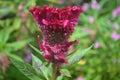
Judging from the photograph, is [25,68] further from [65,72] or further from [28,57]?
[28,57]

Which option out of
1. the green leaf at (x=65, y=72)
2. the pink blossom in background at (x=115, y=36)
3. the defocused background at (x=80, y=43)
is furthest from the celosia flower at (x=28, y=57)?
the green leaf at (x=65, y=72)

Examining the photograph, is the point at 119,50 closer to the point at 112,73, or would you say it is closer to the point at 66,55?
the point at 112,73

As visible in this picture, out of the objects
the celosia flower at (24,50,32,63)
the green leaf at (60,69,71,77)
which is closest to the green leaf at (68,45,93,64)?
the green leaf at (60,69,71,77)

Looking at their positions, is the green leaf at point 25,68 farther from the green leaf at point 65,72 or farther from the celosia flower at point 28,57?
the celosia flower at point 28,57

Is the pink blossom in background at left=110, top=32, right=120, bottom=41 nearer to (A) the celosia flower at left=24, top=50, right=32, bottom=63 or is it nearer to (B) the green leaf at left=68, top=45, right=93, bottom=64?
(A) the celosia flower at left=24, top=50, right=32, bottom=63

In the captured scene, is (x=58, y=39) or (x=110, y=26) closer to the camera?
(x=58, y=39)

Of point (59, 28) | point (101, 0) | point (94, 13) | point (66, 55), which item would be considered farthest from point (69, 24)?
point (101, 0)
